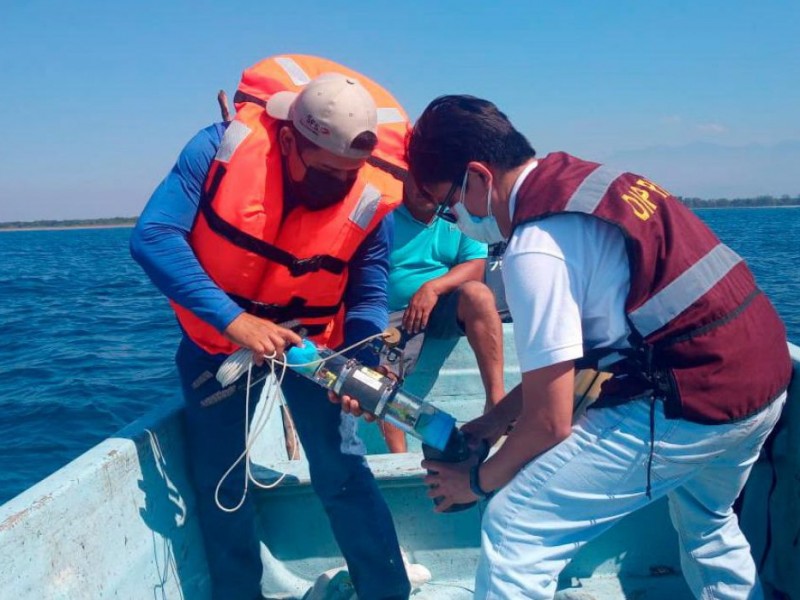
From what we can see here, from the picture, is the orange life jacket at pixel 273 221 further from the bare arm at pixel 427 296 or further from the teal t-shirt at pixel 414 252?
the teal t-shirt at pixel 414 252

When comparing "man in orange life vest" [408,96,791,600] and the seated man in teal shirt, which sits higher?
"man in orange life vest" [408,96,791,600]

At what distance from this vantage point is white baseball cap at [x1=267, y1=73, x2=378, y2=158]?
229 centimetres

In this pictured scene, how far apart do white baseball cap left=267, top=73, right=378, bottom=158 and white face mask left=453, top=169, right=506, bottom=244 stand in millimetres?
434

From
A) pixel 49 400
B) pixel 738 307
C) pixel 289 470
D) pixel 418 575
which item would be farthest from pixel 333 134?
pixel 49 400

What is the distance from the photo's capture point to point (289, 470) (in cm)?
310

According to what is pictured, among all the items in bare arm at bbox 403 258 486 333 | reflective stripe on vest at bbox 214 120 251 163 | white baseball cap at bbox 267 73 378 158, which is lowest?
bare arm at bbox 403 258 486 333

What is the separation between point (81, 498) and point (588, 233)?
170cm

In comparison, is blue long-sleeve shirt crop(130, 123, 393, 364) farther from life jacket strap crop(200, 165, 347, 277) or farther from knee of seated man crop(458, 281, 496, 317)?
knee of seated man crop(458, 281, 496, 317)

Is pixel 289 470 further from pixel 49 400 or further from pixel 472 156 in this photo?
pixel 49 400

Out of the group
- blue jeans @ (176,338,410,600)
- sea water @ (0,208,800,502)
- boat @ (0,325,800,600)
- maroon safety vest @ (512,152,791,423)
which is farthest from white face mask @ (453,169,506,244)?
sea water @ (0,208,800,502)

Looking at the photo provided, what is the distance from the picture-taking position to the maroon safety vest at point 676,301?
178cm

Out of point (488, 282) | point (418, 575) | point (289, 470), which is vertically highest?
point (488, 282)

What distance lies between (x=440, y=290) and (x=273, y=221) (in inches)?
55.3

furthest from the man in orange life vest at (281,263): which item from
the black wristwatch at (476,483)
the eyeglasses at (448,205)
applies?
the black wristwatch at (476,483)
